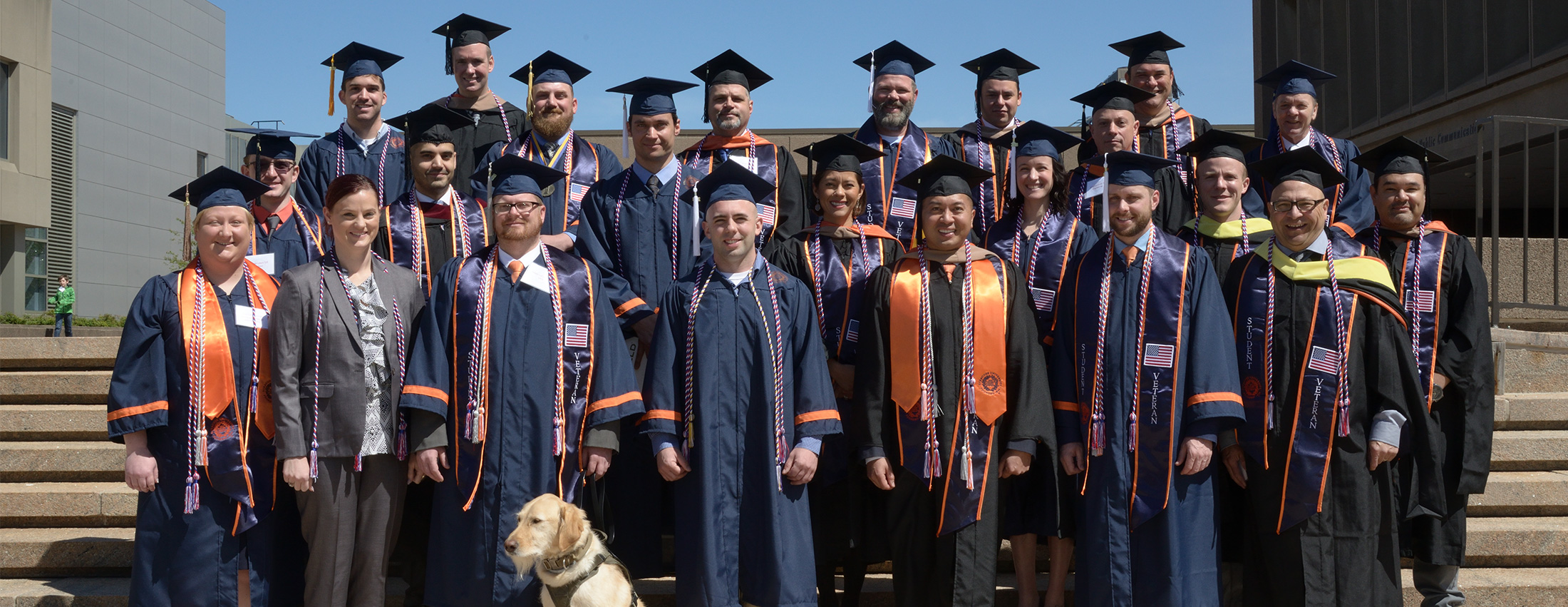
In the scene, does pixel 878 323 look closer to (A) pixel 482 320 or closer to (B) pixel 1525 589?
(A) pixel 482 320

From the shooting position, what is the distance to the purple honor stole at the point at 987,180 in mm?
5438

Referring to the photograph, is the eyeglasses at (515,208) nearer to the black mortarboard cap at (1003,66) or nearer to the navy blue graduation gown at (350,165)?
the navy blue graduation gown at (350,165)

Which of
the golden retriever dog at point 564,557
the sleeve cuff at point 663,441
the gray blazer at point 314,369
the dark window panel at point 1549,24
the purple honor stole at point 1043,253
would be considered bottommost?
the golden retriever dog at point 564,557

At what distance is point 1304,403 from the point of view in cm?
392

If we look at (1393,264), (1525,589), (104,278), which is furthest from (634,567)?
(104,278)

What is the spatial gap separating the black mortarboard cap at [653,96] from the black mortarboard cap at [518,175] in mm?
981

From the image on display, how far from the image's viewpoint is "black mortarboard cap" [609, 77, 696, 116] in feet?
16.6

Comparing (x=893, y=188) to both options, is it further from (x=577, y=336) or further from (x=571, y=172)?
(x=577, y=336)

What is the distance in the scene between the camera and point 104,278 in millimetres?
29641

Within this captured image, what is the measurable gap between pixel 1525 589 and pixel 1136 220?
103 inches

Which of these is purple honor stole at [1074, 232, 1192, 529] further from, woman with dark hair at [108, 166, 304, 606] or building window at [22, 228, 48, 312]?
building window at [22, 228, 48, 312]

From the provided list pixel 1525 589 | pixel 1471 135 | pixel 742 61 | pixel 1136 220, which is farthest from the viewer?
pixel 1471 135

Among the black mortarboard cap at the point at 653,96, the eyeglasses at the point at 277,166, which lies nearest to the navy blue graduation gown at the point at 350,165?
the eyeglasses at the point at 277,166

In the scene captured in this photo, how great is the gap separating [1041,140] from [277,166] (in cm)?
384
